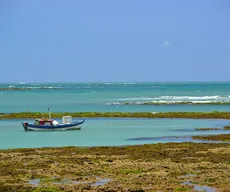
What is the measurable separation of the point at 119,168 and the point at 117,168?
0.29 ft

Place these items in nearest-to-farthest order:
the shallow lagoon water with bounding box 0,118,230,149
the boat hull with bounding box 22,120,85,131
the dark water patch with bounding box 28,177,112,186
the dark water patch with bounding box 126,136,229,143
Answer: the dark water patch with bounding box 28,177,112,186 < the dark water patch with bounding box 126,136,229,143 < the shallow lagoon water with bounding box 0,118,230,149 < the boat hull with bounding box 22,120,85,131

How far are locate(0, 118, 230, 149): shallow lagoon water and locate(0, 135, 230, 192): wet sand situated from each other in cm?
484

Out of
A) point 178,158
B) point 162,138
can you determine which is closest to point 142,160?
point 178,158

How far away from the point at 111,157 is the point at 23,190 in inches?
329

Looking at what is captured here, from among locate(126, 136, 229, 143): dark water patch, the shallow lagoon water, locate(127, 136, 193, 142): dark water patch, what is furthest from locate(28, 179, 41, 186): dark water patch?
locate(127, 136, 193, 142): dark water patch

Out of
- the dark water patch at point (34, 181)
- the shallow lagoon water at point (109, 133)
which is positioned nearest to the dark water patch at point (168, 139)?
the shallow lagoon water at point (109, 133)

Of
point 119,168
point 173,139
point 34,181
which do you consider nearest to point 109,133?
point 173,139

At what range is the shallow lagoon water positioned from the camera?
36.5 m

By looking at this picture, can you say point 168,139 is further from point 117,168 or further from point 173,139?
point 117,168

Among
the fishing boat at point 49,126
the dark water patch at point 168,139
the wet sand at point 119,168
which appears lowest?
the dark water patch at point 168,139

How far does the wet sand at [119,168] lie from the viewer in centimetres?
2033

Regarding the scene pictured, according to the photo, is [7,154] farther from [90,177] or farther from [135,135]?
[135,135]

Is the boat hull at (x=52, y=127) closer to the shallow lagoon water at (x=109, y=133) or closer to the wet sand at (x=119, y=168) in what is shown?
the shallow lagoon water at (x=109, y=133)

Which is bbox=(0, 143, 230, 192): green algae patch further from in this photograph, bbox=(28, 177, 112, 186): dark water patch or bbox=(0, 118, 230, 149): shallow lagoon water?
bbox=(0, 118, 230, 149): shallow lagoon water
